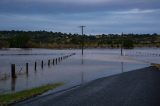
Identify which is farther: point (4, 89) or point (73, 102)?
point (4, 89)

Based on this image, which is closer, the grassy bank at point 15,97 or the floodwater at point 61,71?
the grassy bank at point 15,97

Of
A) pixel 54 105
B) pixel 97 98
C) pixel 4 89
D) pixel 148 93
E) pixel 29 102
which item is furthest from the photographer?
pixel 4 89

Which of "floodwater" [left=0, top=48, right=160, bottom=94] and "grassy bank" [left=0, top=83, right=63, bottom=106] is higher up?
"grassy bank" [left=0, top=83, right=63, bottom=106]

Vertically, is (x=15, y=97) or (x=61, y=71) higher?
(x=15, y=97)

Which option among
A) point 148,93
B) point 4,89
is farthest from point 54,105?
point 4,89

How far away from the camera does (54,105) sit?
16.6m

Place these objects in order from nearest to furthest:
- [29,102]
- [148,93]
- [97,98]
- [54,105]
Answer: [54,105] < [29,102] < [97,98] < [148,93]

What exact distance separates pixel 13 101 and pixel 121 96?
5.13 meters

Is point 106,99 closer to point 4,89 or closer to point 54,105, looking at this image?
point 54,105

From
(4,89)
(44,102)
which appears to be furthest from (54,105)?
(4,89)

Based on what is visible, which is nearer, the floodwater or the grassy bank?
the grassy bank

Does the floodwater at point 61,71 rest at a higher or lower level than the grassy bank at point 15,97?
lower

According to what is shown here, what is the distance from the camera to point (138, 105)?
16.9 metres

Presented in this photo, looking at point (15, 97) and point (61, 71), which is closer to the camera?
point (15, 97)
